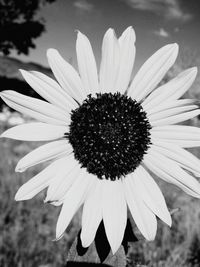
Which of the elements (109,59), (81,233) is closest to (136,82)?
(109,59)

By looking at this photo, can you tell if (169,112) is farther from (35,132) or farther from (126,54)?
(35,132)

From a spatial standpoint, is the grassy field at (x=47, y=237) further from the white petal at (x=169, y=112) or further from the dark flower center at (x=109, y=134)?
the white petal at (x=169, y=112)

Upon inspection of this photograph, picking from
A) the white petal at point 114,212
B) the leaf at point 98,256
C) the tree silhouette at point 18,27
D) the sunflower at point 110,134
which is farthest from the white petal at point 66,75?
the tree silhouette at point 18,27

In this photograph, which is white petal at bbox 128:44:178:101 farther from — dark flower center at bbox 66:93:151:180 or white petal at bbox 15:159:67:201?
white petal at bbox 15:159:67:201

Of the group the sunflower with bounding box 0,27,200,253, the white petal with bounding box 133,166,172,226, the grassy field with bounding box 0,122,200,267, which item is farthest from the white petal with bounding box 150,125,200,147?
the grassy field with bounding box 0,122,200,267

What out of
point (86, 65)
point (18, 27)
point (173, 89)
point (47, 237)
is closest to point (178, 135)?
point (173, 89)
